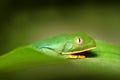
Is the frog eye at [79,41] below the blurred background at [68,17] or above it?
below

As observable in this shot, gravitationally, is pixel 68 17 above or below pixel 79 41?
above

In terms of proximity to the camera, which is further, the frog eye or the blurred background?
the blurred background

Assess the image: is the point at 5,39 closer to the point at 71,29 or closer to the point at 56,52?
the point at 56,52

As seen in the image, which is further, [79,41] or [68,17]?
[68,17]

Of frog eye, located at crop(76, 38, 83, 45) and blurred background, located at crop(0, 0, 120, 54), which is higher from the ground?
blurred background, located at crop(0, 0, 120, 54)

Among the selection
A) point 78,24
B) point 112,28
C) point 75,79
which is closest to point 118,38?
point 112,28

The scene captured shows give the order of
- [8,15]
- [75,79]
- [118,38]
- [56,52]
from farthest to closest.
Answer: [118,38] < [8,15] < [56,52] < [75,79]

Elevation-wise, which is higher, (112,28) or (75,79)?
(112,28)

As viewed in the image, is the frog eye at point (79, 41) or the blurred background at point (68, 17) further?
the blurred background at point (68, 17)
